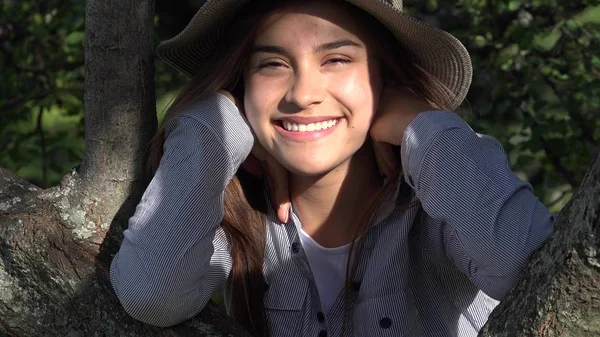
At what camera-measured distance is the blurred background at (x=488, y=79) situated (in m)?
3.46

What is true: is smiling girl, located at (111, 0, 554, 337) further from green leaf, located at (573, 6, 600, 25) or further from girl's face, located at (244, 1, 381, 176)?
green leaf, located at (573, 6, 600, 25)

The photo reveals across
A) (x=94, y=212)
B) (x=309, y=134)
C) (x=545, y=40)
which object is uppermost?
(x=309, y=134)

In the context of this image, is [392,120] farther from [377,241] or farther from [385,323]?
[385,323]

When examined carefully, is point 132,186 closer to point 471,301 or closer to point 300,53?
point 300,53

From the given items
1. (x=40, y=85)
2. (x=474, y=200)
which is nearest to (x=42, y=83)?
(x=40, y=85)

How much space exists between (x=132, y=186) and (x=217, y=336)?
0.43 m

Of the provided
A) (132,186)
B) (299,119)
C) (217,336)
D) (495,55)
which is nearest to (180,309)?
(217,336)

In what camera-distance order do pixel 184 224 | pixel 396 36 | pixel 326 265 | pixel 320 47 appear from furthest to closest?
pixel 326 265
pixel 396 36
pixel 320 47
pixel 184 224

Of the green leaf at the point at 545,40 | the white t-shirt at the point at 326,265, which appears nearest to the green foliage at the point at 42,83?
the green leaf at the point at 545,40

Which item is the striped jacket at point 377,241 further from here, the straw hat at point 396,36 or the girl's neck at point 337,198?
the straw hat at point 396,36

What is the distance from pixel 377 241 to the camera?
7.75 ft

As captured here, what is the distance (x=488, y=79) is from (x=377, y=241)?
5.12 feet

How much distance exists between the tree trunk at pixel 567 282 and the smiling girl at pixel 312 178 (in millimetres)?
397

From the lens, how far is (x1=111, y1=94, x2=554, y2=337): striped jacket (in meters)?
1.89
